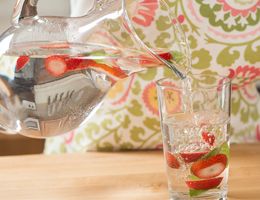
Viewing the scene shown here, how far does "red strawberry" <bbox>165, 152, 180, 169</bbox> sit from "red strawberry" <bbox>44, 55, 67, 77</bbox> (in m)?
0.18

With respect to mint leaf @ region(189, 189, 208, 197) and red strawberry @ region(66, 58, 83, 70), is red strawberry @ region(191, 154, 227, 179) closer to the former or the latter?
mint leaf @ region(189, 189, 208, 197)

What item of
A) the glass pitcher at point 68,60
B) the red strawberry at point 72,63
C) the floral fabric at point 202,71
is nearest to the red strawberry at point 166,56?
the glass pitcher at point 68,60

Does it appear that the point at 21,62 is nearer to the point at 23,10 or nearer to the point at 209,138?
the point at 23,10

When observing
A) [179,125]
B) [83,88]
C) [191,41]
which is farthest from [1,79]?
[191,41]

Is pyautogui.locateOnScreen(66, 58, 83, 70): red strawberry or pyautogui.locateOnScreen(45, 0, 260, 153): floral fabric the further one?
pyautogui.locateOnScreen(45, 0, 260, 153): floral fabric

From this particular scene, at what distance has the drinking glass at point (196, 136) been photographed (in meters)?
0.76

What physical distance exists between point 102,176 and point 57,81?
212 mm

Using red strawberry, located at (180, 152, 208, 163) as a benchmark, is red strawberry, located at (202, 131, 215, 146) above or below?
above

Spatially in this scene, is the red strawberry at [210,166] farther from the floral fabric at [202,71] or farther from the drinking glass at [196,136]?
the floral fabric at [202,71]

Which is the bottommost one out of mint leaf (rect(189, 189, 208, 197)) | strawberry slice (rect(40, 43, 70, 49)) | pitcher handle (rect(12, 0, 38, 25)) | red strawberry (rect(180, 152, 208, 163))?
mint leaf (rect(189, 189, 208, 197))

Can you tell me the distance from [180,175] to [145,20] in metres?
0.24

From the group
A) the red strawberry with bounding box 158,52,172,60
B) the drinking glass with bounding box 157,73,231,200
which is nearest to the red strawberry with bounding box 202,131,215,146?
the drinking glass with bounding box 157,73,231,200

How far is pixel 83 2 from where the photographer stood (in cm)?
99

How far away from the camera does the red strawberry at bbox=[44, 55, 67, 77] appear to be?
2.38 feet
